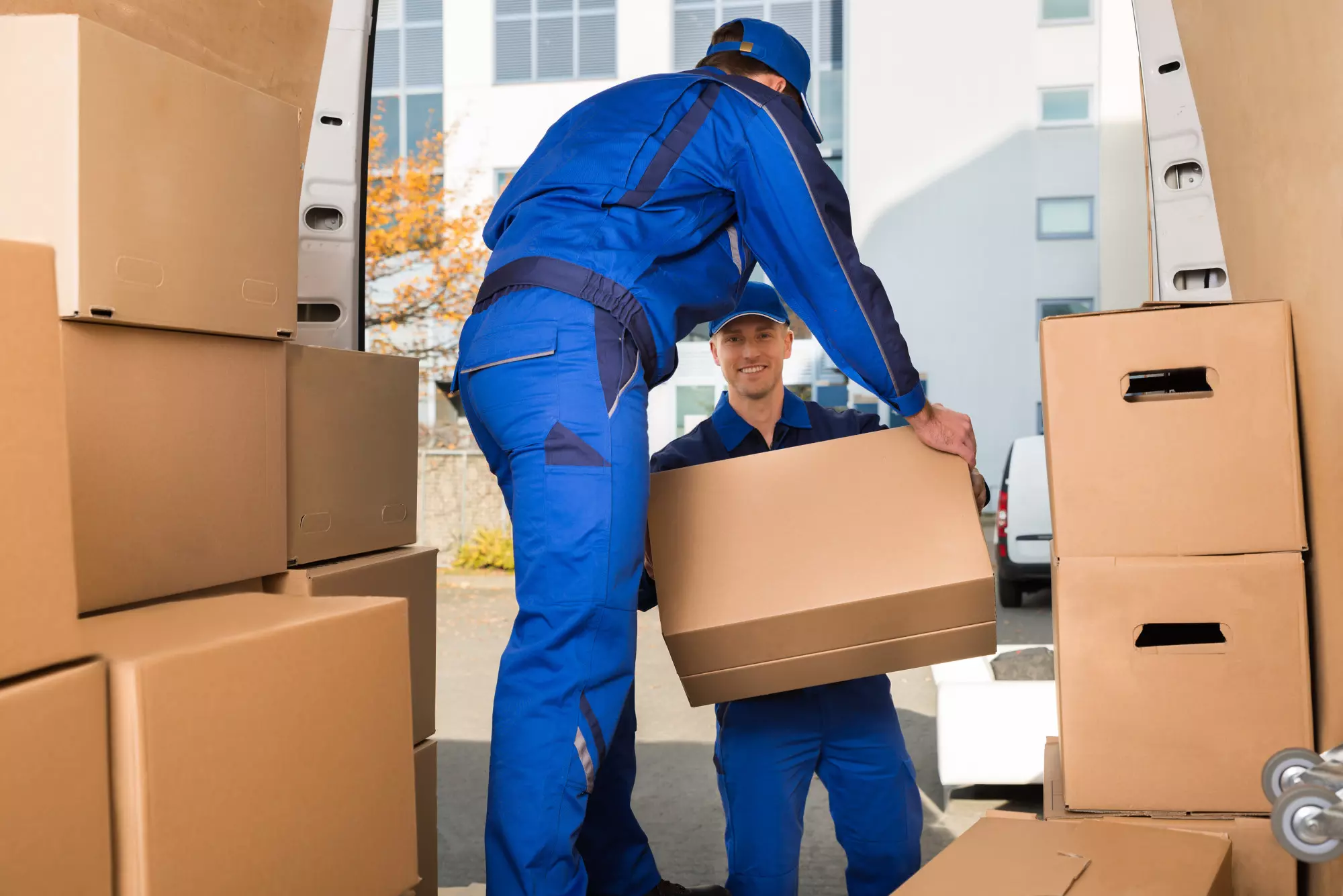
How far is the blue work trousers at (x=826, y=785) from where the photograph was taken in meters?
1.97

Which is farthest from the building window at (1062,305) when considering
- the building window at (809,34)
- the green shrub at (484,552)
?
the green shrub at (484,552)

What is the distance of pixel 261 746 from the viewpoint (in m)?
0.99

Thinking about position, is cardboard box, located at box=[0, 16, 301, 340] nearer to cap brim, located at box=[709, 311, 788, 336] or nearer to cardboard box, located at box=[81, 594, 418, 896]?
cardboard box, located at box=[81, 594, 418, 896]

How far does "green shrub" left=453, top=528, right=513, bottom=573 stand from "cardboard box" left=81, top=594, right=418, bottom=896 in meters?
7.14

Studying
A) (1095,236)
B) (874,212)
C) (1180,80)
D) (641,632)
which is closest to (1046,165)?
(1095,236)

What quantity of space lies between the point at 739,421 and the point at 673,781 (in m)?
1.79

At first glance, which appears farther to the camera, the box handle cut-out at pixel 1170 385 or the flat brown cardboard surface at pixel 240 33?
the flat brown cardboard surface at pixel 240 33

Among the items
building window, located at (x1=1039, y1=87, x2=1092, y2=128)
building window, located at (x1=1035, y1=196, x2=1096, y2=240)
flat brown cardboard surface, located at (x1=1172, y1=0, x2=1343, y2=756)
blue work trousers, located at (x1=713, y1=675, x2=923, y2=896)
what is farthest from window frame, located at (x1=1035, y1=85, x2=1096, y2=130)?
blue work trousers, located at (x1=713, y1=675, x2=923, y2=896)

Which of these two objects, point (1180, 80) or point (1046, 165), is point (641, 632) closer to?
point (1180, 80)

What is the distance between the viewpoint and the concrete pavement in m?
2.89

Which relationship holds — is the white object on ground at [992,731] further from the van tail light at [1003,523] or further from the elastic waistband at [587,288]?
the van tail light at [1003,523]

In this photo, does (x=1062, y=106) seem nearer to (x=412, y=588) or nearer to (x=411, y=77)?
(x=411, y=77)

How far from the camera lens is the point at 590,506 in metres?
1.43

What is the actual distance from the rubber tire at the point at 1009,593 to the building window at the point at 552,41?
603 cm
